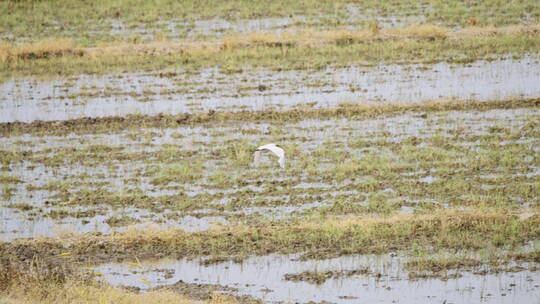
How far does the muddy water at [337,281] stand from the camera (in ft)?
26.3

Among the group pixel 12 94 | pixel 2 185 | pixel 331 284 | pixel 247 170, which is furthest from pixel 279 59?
pixel 331 284

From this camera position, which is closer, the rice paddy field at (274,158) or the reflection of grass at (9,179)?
the rice paddy field at (274,158)

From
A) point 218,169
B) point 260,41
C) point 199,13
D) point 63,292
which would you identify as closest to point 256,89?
point 260,41

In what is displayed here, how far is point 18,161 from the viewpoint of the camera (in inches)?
501

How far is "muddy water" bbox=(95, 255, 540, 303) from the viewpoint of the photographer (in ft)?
26.3

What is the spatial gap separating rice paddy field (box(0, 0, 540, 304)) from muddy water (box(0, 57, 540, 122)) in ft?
0.19

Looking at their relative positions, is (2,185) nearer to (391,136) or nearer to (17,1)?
(391,136)

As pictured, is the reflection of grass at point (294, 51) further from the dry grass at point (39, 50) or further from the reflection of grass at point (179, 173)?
the reflection of grass at point (179, 173)

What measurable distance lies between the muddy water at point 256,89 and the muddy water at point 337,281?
5.96 m

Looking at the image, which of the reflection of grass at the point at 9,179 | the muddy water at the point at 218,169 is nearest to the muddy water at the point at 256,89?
the muddy water at the point at 218,169

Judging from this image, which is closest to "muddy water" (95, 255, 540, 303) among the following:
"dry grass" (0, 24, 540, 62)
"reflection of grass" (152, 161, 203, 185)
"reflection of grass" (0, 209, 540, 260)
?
"reflection of grass" (0, 209, 540, 260)

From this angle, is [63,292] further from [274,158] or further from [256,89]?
[256,89]

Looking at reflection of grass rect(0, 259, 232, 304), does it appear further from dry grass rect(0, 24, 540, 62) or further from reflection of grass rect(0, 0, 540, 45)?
reflection of grass rect(0, 0, 540, 45)

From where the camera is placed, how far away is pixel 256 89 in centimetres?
1580
